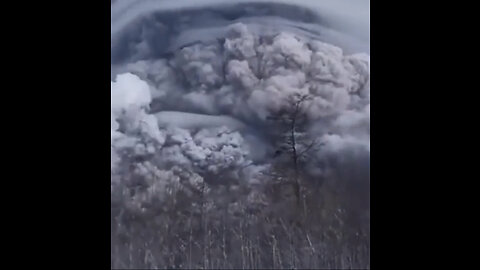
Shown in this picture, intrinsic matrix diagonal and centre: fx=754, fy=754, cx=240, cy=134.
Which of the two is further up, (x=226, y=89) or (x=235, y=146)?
(x=226, y=89)

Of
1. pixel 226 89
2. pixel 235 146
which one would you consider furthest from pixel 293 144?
pixel 226 89

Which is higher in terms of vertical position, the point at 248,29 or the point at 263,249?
the point at 248,29

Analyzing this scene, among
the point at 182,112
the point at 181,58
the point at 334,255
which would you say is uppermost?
the point at 181,58

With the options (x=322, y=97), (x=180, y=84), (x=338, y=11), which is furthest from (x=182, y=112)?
(x=338, y=11)

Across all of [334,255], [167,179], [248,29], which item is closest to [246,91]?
[248,29]

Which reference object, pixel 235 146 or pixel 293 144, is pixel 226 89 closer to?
pixel 235 146

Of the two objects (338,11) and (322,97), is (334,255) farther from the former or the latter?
(338,11)

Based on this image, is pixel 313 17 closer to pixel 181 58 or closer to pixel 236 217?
pixel 181 58

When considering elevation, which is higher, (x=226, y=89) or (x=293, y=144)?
(x=226, y=89)
